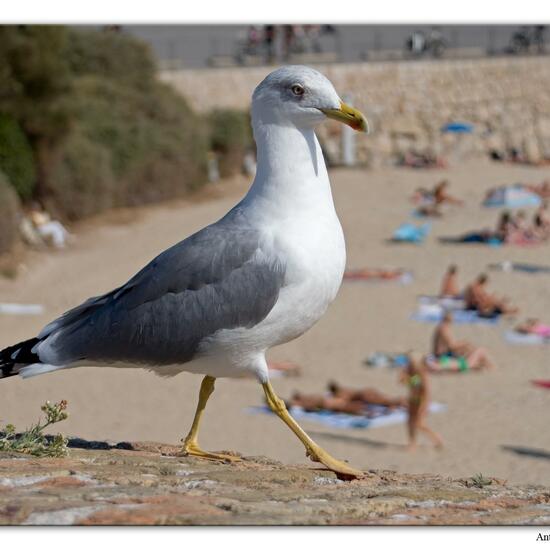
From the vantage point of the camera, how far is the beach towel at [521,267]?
898 inches

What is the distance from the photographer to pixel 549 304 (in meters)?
20.6

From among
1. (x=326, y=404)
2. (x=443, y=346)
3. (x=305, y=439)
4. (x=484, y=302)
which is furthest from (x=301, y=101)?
(x=484, y=302)

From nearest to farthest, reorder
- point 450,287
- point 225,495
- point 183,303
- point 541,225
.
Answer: point 225,495 → point 183,303 → point 450,287 → point 541,225

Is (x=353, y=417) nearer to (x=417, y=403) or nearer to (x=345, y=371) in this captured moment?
(x=417, y=403)

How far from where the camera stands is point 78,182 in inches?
1024

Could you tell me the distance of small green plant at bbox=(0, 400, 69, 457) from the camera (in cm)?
556

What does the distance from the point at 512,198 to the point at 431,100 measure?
10752 millimetres

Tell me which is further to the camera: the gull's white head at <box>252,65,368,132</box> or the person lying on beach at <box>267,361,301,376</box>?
the person lying on beach at <box>267,361,301,376</box>

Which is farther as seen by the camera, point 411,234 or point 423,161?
point 423,161

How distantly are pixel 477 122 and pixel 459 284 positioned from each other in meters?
18.0

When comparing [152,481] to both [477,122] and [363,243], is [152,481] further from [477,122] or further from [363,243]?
[477,122]

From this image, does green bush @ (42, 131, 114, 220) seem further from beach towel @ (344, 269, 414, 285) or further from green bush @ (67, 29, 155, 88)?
beach towel @ (344, 269, 414, 285)

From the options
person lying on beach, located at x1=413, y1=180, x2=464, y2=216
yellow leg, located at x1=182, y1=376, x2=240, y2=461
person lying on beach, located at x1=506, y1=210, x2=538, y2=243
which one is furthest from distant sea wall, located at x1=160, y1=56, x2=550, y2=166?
yellow leg, located at x1=182, y1=376, x2=240, y2=461

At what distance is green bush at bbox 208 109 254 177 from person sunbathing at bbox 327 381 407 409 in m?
17.6
